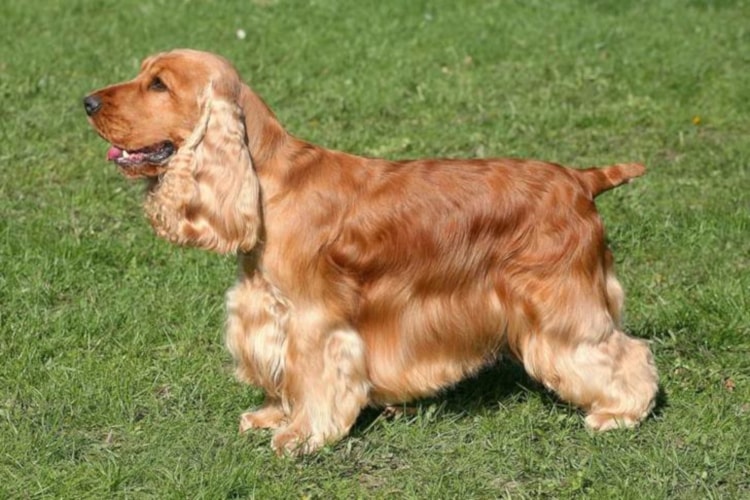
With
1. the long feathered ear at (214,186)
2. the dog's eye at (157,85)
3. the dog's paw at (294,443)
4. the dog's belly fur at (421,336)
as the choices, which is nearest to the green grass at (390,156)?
the dog's paw at (294,443)

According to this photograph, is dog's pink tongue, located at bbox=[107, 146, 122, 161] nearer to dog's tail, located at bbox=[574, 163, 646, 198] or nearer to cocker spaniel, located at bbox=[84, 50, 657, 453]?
cocker spaniel, located at bbox=[84, 50, 657, 453]

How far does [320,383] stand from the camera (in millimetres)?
5023

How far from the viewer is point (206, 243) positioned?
483cm

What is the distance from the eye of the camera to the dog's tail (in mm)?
5320

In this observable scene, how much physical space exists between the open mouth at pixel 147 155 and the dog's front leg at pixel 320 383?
82cm

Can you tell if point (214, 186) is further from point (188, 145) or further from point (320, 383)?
point (320, 383)

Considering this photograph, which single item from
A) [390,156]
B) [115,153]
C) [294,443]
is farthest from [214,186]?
[390,156]

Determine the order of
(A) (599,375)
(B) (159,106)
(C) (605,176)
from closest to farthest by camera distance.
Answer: (B) (159,106) → (A) (599,375) → (C) (605,176)

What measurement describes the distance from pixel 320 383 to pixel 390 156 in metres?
4.30

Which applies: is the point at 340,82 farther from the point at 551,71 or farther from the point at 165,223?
the point at 165,223

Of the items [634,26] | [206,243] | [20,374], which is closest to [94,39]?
[634,26]

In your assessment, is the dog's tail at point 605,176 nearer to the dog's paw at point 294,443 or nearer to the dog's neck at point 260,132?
the dog's neck at point 260,132

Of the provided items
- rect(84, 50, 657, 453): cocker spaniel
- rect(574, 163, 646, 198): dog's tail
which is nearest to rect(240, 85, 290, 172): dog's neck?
rect(84, 50, 657, 453): cocker spaniel

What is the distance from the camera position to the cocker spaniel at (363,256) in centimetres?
488
